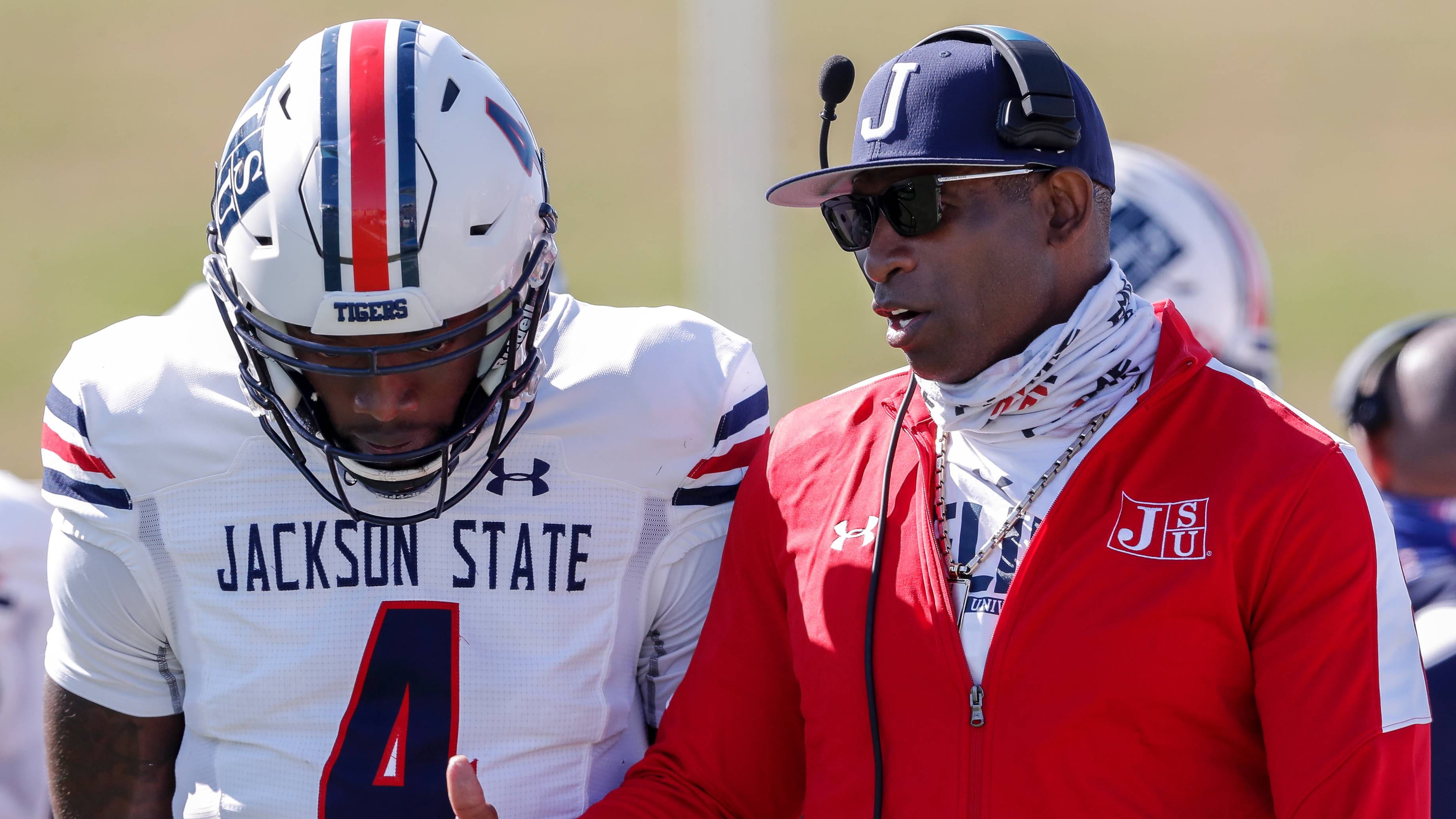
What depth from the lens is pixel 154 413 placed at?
231 cm

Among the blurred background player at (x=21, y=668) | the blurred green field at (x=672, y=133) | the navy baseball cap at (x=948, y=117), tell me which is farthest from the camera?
the blurred green field at (x=672, y=133)

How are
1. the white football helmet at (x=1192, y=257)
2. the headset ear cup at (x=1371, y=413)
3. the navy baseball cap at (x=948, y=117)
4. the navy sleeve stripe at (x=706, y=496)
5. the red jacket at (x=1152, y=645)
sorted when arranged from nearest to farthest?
the red jacket at (x=1152, y=645)
the navy baseball cap at (x=948, y=117)
the navy sleeve stripe at (x=706, y=496)
the headset ear cup at (x=1371, y=413)
the white football helmet at (x=1192, y=257)

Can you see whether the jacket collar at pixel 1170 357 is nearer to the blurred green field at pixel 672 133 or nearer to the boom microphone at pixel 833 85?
the boom microphone at pixel 833 85

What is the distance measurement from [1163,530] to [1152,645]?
145 millimetres

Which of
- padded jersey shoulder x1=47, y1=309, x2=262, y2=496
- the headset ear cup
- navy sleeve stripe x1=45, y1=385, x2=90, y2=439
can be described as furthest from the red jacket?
the headset ear cup

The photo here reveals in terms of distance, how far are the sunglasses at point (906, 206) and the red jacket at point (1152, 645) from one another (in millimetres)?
291

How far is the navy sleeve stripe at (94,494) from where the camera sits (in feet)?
7.54

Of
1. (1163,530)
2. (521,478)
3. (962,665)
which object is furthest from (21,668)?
(1163,530)

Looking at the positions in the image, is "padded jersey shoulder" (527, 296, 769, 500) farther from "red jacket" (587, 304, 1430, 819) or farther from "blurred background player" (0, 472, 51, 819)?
"blurred background player" (0, 472, 51, 819)

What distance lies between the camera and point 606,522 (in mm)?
2336

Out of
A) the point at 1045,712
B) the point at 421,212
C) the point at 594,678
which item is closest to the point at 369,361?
the point at 421,212

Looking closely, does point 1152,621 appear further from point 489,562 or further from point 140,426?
point 140,426

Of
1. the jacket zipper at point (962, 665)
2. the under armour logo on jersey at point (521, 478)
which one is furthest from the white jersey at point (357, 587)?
the jacket zipper at point (962, 665)

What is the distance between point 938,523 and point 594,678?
1.80 feet
